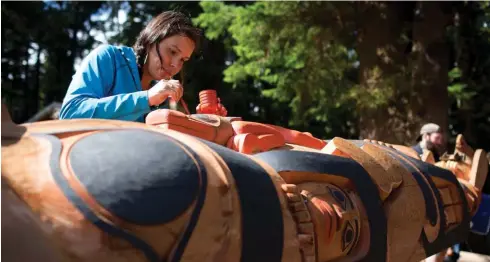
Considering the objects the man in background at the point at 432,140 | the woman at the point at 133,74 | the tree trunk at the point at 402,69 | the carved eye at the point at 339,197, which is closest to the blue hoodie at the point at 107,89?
the woman at the point at 133,74

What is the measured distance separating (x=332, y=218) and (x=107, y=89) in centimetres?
65

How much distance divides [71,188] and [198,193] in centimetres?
21

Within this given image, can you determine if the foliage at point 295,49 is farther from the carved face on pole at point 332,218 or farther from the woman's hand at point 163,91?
the woman's hand at point 163,91

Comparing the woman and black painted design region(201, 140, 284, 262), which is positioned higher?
the woman

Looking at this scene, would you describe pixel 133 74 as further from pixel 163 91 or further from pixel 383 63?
pixel 383 63

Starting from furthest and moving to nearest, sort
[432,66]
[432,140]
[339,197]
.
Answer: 1. [432,66]
2. [432,140]
3. [339,197]

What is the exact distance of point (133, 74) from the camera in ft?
4.73

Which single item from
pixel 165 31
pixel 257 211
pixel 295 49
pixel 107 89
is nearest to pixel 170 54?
pixel 165 31

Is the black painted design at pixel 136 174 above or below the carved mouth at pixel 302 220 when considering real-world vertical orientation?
above

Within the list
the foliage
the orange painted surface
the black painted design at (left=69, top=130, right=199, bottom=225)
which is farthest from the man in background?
the foliage

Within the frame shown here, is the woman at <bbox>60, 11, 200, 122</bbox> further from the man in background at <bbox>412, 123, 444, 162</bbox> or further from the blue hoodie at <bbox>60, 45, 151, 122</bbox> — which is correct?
the man in background at <bbox>412, 123, 444, 162</bbox>

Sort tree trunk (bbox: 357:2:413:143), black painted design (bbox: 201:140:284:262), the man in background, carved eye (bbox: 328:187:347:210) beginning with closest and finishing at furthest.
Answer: black painted design (bbox: 201:140:284:262), carved eye (bbox: 328:187:347:210), the man in background, tree trunk (bbox: 357:2:413:143)

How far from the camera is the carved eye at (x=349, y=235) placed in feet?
4.56

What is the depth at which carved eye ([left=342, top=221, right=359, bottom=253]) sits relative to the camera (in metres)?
1.39
